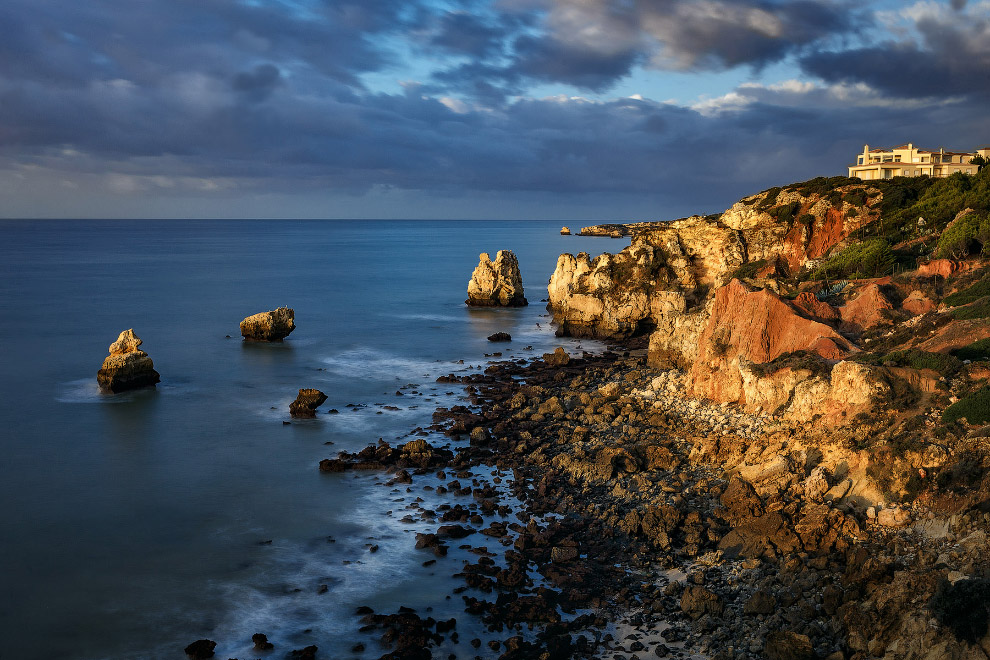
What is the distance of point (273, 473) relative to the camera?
98.3ft

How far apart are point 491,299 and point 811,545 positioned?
57323 millimetres

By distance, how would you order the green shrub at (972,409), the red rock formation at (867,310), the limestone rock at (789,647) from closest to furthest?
the limestone rock at (789,647)
the green shrub at (972,409)
the red rock formation at (867,310)

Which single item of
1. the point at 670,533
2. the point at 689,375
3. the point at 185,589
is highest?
the point at 689,375

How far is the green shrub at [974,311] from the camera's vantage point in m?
27.5

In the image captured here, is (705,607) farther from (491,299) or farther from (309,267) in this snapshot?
(309,267)

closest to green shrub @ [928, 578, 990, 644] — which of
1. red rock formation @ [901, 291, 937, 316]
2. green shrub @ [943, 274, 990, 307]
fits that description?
green shrub @ [943, 274, 990, 307]

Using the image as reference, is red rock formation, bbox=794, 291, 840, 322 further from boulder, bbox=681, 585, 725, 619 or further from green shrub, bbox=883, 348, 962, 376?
boulder, bbox=681, 585, 725, 619

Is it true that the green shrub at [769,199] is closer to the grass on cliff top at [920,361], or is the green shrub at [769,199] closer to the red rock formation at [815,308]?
the red rock formation at [815,308]

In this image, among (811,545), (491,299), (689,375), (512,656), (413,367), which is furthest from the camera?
(491,299)

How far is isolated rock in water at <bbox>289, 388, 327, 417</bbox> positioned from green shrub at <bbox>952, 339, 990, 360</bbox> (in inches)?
1144

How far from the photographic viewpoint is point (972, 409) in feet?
69.9

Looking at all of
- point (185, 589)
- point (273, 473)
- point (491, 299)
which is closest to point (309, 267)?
point (491, 299)

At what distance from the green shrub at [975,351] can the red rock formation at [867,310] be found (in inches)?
313

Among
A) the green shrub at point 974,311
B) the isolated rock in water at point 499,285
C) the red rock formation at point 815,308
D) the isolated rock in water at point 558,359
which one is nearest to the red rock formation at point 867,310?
the red rock formation at point 815,308
